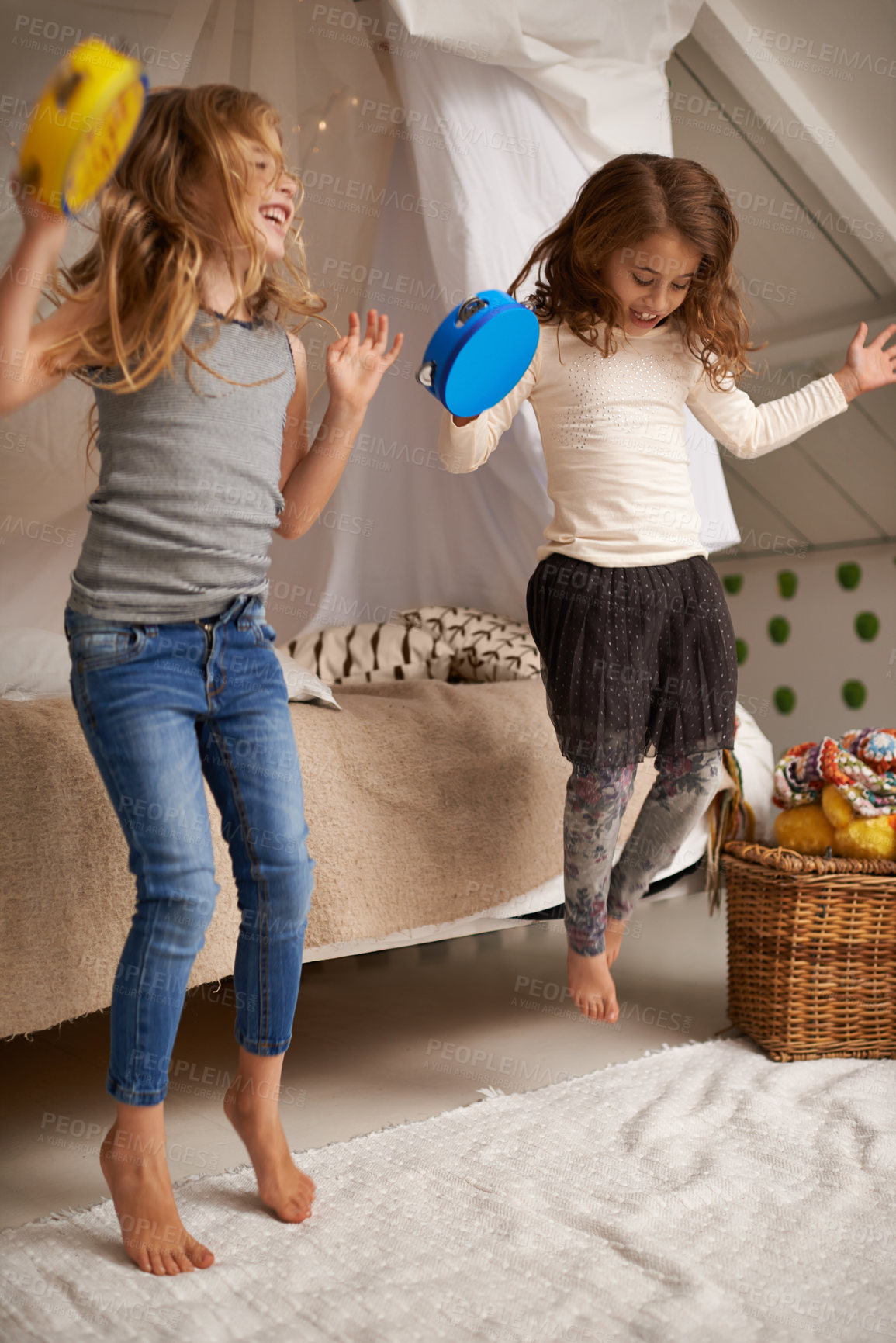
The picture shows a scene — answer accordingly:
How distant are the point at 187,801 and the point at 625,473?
71 centimetres

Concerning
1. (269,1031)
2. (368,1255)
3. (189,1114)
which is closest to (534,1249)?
(368,1255)

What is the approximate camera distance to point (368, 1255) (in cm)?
100

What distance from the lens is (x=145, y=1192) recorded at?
3.08 feet

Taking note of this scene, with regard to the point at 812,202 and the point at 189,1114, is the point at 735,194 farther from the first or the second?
the point at 189,1114

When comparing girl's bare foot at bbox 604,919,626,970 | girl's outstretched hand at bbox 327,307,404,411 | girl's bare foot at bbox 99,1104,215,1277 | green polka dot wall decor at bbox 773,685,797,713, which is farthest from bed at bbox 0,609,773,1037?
green polka dot wall decor at bbox 773,685,797,713

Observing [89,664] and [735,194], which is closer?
[89,664]

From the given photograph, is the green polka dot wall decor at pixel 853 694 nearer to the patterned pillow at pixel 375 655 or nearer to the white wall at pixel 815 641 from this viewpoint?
the white wall at pixel 815 641

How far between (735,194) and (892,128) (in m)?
0.37

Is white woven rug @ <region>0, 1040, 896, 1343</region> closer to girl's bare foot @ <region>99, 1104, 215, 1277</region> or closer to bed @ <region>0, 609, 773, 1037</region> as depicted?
girl's bare foot @ <region>99, 1104, 215, 1277</region>

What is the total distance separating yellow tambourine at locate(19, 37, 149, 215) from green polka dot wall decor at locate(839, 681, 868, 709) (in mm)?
2376

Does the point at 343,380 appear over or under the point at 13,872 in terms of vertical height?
over

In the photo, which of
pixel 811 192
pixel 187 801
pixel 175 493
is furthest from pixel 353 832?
pixel 811 192

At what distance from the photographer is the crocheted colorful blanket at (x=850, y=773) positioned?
5.16 feet

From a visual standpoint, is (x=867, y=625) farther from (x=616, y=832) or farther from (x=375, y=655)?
(x=616, y=832)
